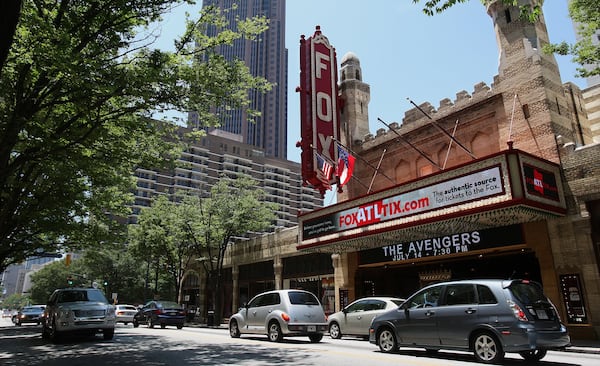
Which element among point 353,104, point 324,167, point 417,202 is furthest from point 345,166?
point 353,104

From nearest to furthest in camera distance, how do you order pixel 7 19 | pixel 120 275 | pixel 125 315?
pixel 7 19, pixel 125 315, pixel 120 275

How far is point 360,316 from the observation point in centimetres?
1527

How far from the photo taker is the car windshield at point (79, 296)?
601 inches

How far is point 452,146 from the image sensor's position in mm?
20281

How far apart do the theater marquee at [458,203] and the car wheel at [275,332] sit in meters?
6.54

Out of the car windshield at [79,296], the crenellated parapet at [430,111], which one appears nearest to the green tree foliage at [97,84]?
the car windshield at [79,296]

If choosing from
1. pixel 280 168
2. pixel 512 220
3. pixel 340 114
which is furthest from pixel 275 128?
pixel 512 220

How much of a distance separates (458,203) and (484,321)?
7.23m

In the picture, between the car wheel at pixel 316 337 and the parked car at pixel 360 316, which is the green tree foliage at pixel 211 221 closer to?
the parked car at pixel 360 316

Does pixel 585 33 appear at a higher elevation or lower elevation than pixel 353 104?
lower

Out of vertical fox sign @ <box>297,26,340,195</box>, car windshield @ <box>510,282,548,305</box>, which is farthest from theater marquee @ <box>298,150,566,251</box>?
car windshield @ <box>510,282,548,305</box>

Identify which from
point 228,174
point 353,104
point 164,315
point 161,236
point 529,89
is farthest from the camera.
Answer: point 228,174

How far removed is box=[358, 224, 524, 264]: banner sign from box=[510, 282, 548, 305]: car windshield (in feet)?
25.4

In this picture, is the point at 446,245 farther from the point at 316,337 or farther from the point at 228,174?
the point at 228,174
